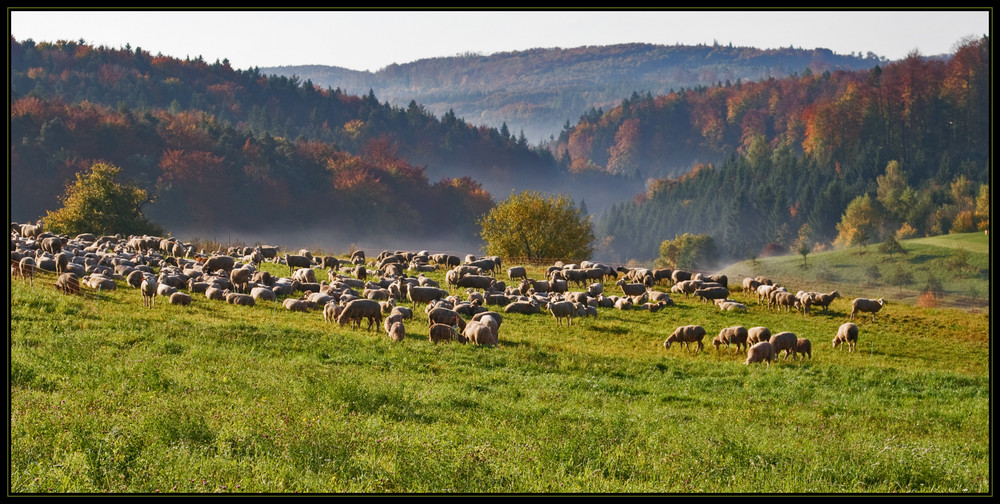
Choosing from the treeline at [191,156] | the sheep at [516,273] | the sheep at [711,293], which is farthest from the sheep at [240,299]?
the treeline at [191,156]

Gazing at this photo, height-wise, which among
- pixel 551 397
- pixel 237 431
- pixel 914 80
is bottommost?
pixel 551 397

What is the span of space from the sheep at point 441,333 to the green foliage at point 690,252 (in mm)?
129184

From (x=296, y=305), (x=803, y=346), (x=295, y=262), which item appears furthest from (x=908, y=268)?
(x=296, y=305)

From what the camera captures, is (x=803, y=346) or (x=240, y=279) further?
(x=240, y=279)

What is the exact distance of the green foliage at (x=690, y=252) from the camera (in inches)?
6083

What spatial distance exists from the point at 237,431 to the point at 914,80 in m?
192

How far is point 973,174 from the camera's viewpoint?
6196 inches

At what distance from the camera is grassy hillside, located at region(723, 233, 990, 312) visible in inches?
4220

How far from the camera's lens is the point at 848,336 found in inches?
1351

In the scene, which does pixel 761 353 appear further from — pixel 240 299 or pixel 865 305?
pixel 240 299

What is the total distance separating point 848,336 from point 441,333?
18.4 metres

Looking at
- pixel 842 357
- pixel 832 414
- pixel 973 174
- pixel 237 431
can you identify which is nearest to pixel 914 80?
pixel 973 174

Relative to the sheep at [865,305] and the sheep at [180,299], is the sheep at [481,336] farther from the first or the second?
the sheep at [865,305]

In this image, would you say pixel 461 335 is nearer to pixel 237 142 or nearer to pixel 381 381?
pixel 381 381
